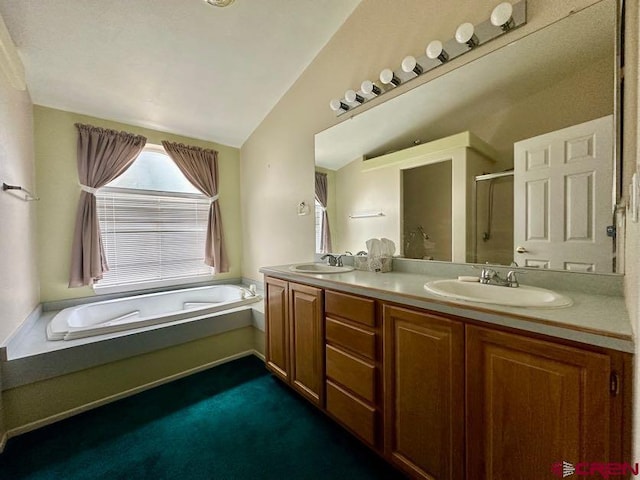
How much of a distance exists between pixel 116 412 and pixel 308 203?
2068 millimetres

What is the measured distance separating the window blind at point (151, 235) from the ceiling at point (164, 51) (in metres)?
0.83

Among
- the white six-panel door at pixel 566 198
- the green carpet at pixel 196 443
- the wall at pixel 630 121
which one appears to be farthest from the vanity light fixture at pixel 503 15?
the green carpet at pixel 196 443

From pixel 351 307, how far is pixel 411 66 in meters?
1.44

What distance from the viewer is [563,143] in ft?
3.84

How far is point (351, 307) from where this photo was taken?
4.64 feet

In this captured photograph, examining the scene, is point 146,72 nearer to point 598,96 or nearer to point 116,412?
point 116,412

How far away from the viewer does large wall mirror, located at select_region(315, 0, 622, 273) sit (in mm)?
1088

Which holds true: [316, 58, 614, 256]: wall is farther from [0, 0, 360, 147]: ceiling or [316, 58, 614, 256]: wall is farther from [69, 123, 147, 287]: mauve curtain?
[69, 123, 147, 287]: mauve curtain

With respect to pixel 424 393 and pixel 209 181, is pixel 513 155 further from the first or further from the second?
pixel 209 181

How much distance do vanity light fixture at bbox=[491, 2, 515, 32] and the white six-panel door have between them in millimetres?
556

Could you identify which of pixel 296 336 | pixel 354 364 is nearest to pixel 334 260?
pixel 296 336

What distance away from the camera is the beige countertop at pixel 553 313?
2.35 feet

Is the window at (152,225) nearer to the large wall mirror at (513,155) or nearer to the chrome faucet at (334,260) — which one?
the chrome faucet at (334,260)

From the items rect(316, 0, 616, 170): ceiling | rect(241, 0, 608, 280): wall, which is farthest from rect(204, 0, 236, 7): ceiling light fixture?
rect(316, 0, 616, 170): ceiling
